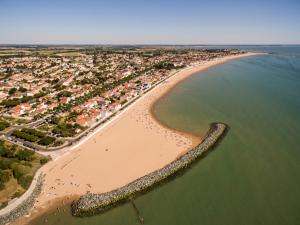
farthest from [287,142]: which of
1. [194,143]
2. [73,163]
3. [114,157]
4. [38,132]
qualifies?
[38,132]

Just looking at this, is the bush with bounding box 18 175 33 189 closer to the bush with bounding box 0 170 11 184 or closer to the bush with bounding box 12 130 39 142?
the bush with bounding box 0 170 11 184

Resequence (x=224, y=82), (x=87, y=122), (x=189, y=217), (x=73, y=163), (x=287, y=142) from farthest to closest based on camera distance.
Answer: (x=224, y=82) → (x=87, y=122) → (x=287, y=142) → (x=73, y=163) → (x=189, y=217)

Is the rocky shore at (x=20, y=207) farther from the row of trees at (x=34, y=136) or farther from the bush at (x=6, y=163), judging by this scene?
the row of trees at (x=34, y=136)

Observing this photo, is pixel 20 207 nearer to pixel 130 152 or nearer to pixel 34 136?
pixel 130 152

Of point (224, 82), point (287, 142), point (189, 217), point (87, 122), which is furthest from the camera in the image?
point (224, 82)

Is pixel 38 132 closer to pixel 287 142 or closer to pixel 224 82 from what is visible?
pixel 287 142

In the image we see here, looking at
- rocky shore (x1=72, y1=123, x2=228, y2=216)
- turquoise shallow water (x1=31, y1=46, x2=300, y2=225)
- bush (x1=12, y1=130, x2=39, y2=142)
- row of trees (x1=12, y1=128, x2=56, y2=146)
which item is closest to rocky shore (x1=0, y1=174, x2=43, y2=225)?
turquoise shallow water (x1=31, y1=46, x2=300, y2=225)

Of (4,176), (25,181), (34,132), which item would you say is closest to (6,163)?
(4,176)
